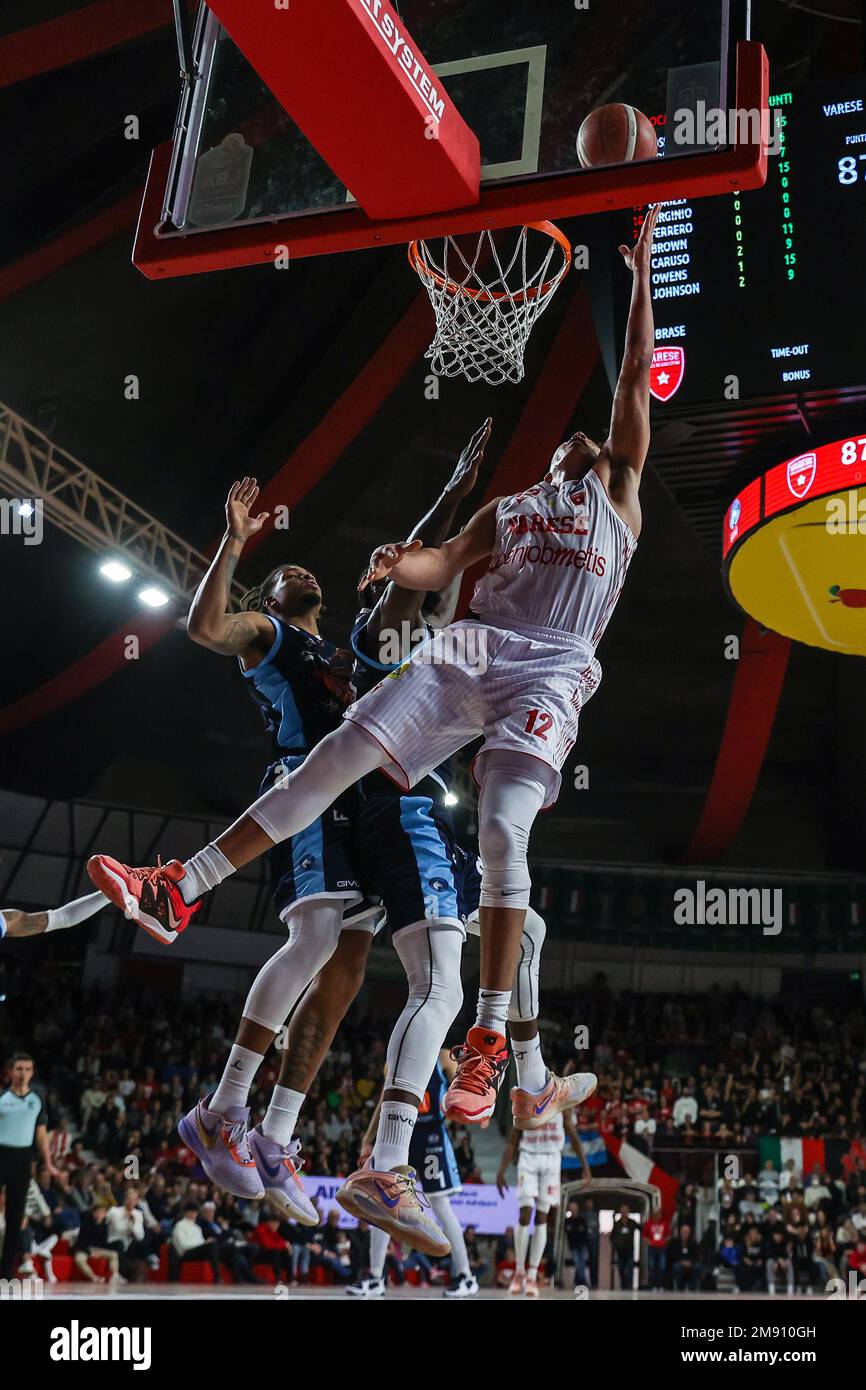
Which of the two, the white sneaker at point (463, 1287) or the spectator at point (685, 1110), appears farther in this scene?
the spectator at point (685, 1110)

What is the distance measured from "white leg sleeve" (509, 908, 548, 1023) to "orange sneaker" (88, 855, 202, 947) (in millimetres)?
1410

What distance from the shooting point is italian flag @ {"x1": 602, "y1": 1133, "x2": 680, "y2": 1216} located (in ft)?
51.7

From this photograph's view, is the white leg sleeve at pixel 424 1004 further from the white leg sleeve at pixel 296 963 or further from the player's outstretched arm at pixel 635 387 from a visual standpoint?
the player's outstretched arm at pixel 635 387

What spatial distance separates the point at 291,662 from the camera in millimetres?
5684

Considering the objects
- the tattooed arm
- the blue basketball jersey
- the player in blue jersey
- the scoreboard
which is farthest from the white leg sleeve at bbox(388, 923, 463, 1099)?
the scoreboard

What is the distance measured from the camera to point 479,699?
459cm

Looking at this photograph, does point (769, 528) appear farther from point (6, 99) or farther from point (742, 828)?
point (742, 828)

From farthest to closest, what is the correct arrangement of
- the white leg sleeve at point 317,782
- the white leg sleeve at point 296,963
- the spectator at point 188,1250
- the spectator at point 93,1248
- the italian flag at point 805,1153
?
the italian flag at point 805,1153
the spectator at point 188,1250
the spectator at point 93,1248
the white leg sleeve at point 296,963
the white leg sleeve at point 317,782

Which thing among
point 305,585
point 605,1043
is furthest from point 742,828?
point 305,585

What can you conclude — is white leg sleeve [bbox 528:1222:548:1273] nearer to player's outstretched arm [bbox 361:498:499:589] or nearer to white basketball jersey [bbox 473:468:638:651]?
player's outstretched arm [bbox 361:498:499:589]

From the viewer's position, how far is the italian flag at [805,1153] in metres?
16.1

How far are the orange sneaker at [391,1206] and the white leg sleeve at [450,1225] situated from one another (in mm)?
2039

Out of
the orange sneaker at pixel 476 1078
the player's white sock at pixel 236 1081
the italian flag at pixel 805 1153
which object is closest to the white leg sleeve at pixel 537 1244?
the italian flag at pixel 805 1153

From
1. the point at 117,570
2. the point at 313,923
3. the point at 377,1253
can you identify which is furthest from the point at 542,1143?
the point at 313,923
